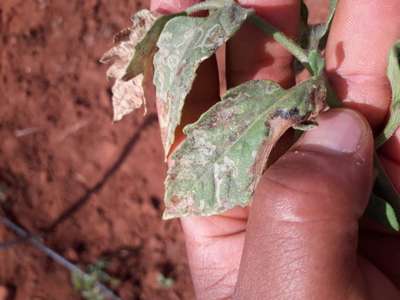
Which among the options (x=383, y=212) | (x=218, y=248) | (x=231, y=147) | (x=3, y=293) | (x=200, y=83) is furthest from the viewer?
(x=3, y=293)

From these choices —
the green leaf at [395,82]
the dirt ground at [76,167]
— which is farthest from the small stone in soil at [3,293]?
the green leaf at [395,82]

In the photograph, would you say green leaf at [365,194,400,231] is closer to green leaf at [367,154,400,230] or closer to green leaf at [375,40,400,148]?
green leaf at [367,154,400,230]

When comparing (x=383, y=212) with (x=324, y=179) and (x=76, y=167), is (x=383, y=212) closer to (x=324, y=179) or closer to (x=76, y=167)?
(x=324, y=179)

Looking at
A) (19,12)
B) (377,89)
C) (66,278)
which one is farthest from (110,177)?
(377,89)

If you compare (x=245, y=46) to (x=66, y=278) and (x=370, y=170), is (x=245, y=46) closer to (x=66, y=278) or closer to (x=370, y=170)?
(x=370, y=170)

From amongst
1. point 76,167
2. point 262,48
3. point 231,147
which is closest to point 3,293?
point 76,167

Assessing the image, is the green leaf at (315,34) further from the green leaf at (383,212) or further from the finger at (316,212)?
the green leaf at (383,212)
